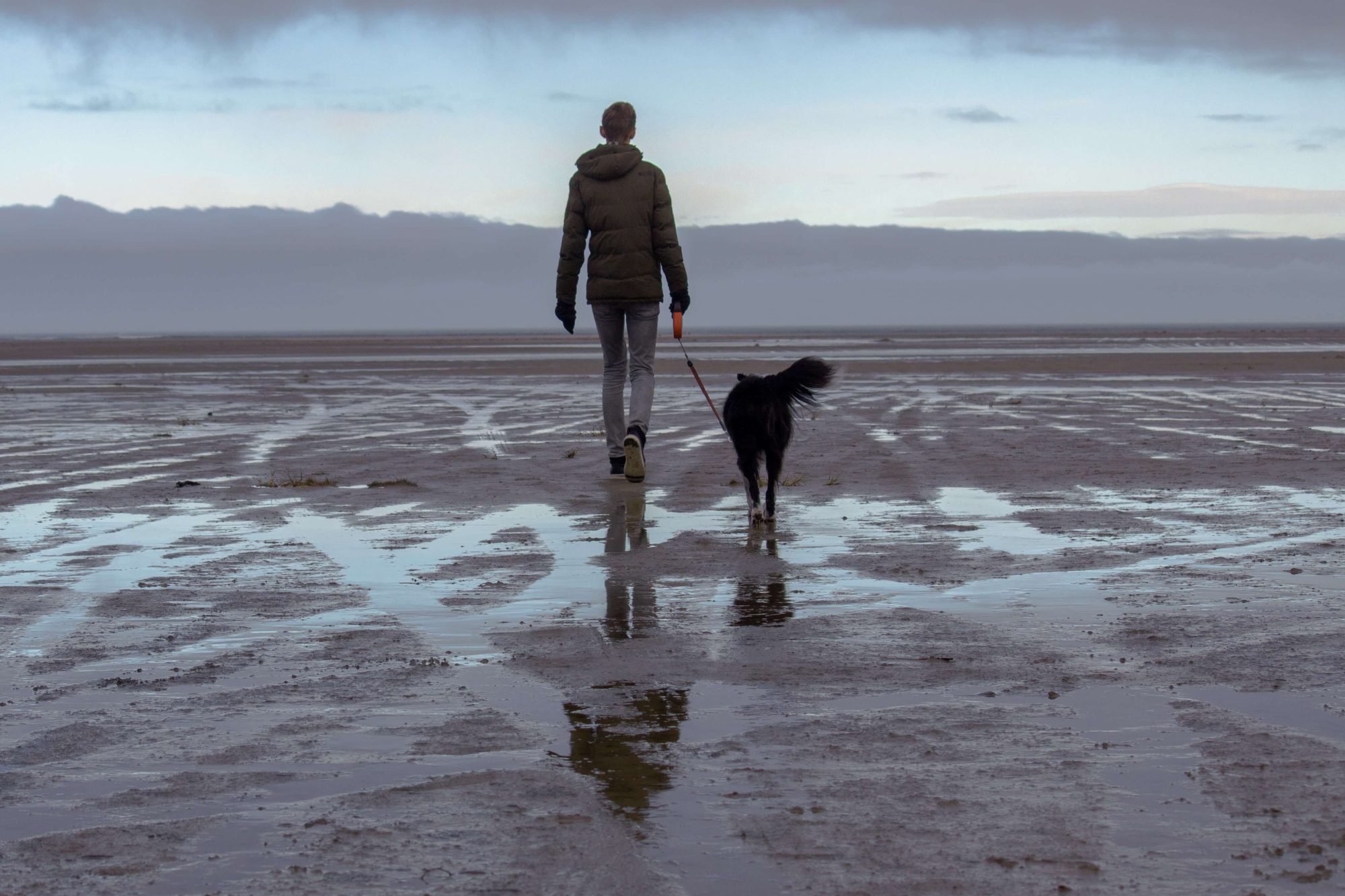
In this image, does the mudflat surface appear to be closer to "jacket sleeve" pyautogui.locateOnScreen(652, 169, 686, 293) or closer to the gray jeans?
the gray jeans

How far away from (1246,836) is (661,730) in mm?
1410

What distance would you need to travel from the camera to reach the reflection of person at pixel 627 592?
4.93 metres

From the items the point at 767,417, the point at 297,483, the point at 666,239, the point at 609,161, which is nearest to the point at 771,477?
the point at 767,417

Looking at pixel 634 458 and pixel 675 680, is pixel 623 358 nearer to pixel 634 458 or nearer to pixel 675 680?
pixel 634 458

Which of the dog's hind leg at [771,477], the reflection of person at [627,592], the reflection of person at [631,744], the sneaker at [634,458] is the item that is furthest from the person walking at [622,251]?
the reflection of person at [631,744]

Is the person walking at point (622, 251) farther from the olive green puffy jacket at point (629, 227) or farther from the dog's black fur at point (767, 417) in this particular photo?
the dog's black fur at point (767, 417)

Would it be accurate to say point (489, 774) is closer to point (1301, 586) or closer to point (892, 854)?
point (892, 854)

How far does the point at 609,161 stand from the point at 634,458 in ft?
6.85

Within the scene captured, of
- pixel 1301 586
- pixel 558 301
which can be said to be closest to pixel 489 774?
pixel 1301 586

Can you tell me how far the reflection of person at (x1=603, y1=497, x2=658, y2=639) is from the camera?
4934mm

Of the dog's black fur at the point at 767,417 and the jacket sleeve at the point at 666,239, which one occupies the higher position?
the jacket sleeve at the point at 666,239

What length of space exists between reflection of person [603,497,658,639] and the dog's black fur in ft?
2.15

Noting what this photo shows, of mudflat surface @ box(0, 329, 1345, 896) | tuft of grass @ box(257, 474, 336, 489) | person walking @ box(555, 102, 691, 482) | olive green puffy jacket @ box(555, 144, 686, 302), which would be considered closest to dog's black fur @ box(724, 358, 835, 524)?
mudflat surface @ box(0, 329, 1345, 896)

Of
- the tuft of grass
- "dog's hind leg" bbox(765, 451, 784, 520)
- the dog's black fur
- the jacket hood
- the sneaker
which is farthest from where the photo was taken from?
the jacket hood
